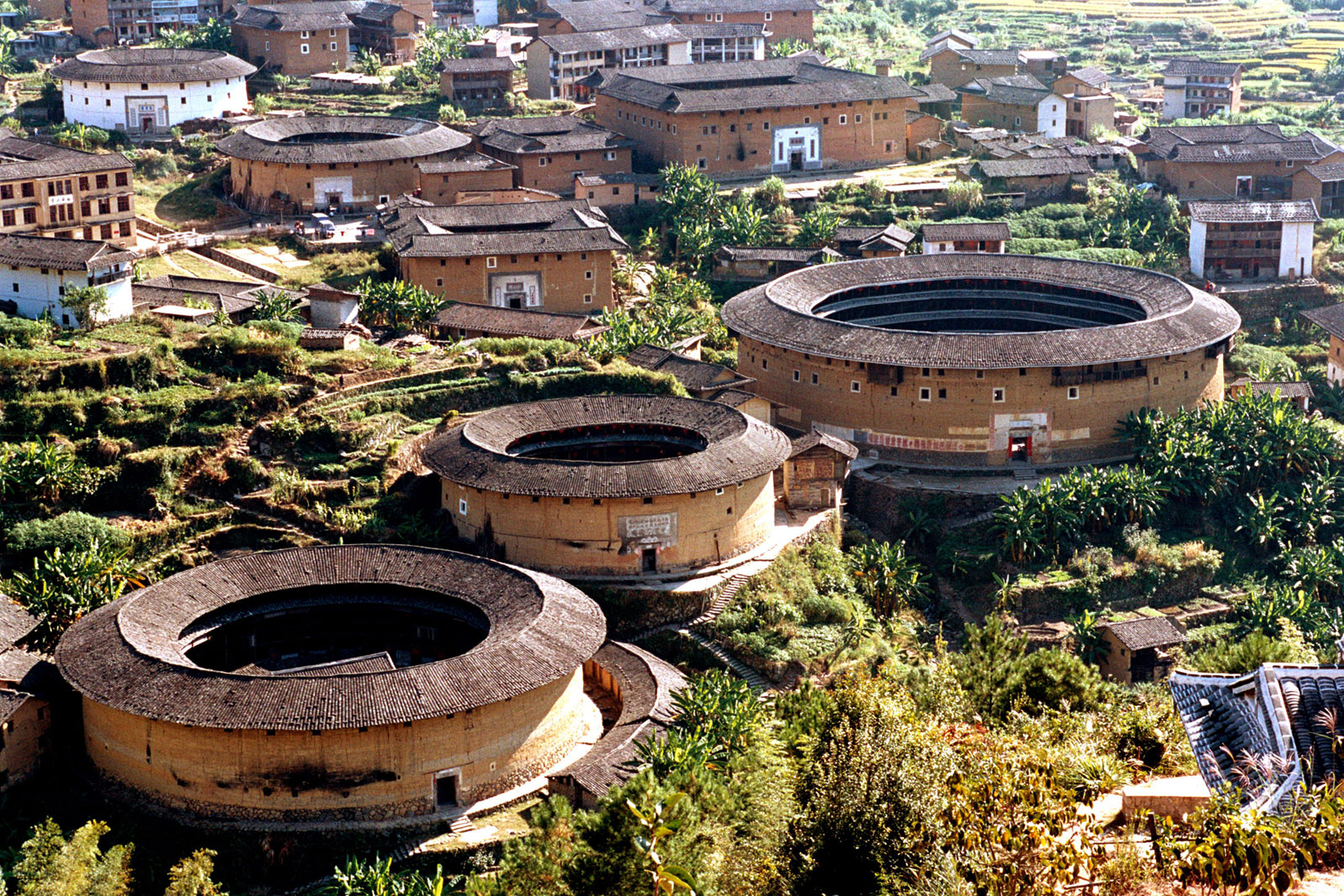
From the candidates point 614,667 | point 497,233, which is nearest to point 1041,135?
point 497,233

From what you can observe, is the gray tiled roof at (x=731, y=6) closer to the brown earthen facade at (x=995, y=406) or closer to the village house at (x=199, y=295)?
the village house at (x=199, y=295)

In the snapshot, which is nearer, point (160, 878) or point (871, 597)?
point (160, 878)

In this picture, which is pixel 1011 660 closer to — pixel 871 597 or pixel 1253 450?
pixel 871 597

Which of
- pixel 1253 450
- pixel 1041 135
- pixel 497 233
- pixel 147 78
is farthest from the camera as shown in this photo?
pixel 1041 135

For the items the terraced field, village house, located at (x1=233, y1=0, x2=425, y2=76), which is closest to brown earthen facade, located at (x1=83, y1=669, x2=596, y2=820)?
village house, located at (x1=233, y1=0, x2=425, y2=76)

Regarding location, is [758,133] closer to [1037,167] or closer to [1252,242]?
[1037,167]

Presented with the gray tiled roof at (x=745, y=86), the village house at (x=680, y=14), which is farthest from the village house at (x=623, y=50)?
the gray tiled roof at (x=745, y=86)
